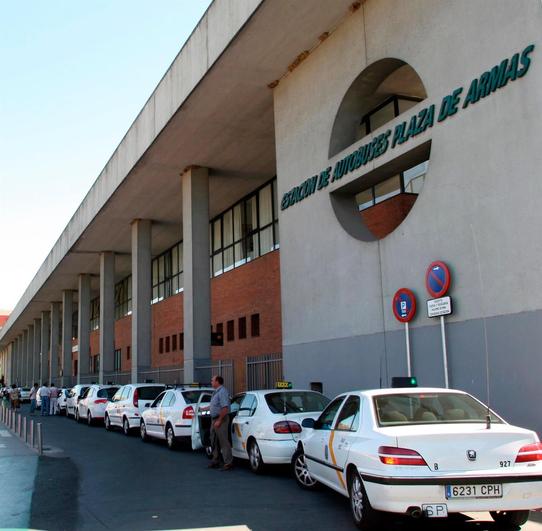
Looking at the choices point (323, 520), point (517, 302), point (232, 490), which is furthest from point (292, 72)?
point (323, 520)

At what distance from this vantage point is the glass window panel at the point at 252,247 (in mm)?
28562

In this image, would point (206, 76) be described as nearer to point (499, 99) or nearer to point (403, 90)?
point (403, 90)

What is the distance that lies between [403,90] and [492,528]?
513 inches

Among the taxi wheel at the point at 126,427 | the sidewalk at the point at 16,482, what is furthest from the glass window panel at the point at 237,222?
the sidewalk at the point at 16,482

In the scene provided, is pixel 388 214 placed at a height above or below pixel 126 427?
above

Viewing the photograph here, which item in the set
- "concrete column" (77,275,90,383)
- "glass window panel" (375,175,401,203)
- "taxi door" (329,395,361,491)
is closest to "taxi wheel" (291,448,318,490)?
"taxi door" (329,395,361,491)

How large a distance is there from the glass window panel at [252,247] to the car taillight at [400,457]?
21687 mm

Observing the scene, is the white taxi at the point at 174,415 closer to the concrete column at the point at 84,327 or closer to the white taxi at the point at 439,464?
the white taxi at the point at 439,464

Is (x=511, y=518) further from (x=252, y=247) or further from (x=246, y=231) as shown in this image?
(x=246, y=231)

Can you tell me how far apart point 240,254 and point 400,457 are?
23774 mm

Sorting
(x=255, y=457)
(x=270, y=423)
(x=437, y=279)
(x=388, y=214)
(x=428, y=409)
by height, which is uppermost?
(x=388, y=214)

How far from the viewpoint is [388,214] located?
57.4 ft

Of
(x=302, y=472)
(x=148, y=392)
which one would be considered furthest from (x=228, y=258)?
(x=302, y=472)

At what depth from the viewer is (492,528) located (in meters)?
7.25
